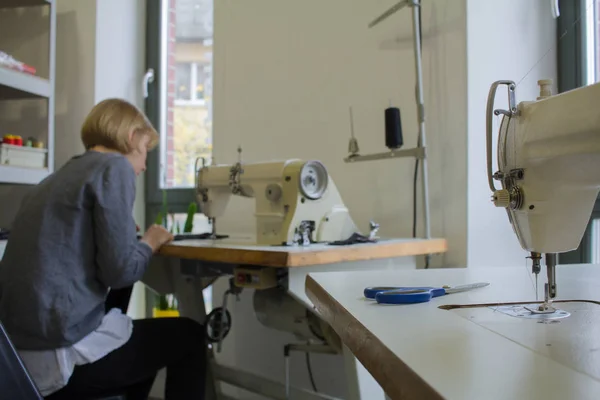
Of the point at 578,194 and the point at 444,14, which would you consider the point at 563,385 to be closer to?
the point at 578,194

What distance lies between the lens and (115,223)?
1.38 metres

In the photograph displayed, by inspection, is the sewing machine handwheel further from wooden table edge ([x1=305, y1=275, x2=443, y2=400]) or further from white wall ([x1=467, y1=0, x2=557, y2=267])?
wooden table edge ([x1=305, y1=275, x2=443, y2=400])

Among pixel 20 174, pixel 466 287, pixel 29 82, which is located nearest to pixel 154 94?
pixel 29 82

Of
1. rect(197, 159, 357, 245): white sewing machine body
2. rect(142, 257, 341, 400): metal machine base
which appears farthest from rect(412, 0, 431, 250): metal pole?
rect(142, 257, 341, 400): metal machine base

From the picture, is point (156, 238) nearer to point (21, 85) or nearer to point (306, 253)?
point (306, 253)

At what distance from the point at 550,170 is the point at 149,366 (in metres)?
1.14

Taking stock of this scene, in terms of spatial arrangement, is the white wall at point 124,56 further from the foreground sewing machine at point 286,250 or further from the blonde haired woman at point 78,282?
the blonde haired woman at point 78,282

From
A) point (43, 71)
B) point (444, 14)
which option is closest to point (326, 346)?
point (444, 14)

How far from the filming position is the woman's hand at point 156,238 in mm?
1704

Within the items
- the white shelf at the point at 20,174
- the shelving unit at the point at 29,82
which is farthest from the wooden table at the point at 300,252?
the shelving unit at the point at 29,82

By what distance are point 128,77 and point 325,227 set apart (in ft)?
5.57

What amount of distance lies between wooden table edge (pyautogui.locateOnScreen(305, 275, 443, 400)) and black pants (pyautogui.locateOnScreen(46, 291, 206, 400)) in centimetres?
82

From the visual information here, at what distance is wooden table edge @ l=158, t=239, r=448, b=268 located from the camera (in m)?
1.33

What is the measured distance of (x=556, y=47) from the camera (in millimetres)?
1826
